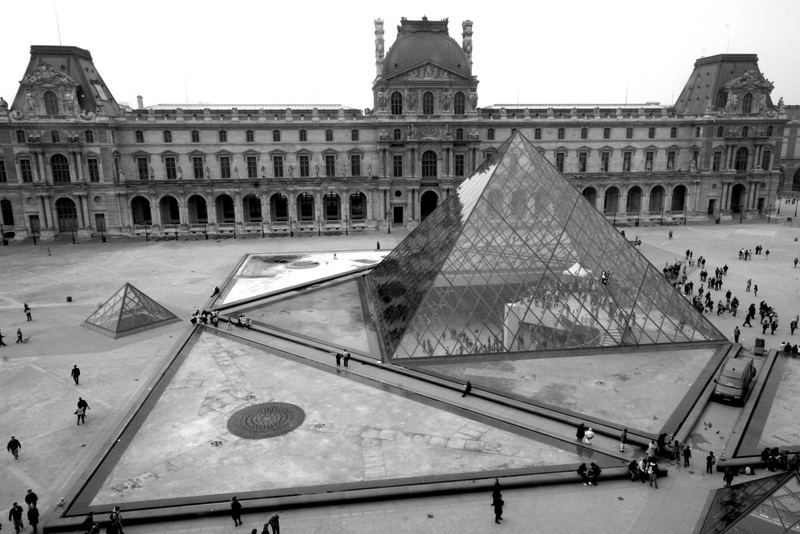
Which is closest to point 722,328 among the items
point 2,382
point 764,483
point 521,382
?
point 521,382

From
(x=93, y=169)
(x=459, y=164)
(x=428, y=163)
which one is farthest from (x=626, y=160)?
(x=93, y=169)

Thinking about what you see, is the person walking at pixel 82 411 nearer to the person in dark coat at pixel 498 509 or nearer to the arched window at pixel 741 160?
the person in dark coat at pixel 498 509

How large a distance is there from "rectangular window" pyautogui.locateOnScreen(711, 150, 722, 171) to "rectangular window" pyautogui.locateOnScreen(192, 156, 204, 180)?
175ft

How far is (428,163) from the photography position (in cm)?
5772

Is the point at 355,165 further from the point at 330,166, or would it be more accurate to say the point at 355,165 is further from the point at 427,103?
the point at 427,103

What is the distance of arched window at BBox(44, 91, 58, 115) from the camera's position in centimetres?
5091

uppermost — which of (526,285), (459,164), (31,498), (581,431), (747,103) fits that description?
(747,103)

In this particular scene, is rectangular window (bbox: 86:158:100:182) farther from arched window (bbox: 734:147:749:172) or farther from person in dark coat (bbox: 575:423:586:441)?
arched window (bbox: 734:147:749:172)

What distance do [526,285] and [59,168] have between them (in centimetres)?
4787

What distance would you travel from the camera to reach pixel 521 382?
1925cm

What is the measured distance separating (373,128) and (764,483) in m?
49.8

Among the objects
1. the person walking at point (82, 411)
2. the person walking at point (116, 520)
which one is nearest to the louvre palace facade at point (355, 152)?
the person walking at point (82, 411)

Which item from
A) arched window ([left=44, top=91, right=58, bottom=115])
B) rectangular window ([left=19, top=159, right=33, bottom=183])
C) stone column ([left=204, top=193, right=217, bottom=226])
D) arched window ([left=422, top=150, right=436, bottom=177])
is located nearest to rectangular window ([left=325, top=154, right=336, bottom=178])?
arched window ([left=422, top=150, right=436, bottom=177])

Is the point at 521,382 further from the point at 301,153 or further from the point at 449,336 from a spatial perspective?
the point at 301,153
